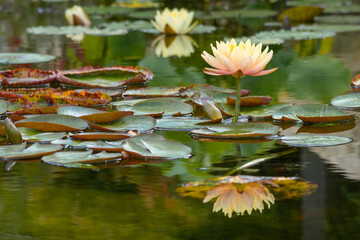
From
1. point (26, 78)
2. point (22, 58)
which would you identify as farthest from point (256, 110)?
point (22, 58)

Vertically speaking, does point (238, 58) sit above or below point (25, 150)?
above

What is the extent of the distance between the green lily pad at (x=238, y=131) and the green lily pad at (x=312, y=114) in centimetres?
17

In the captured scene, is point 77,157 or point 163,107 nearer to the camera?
point 77,157

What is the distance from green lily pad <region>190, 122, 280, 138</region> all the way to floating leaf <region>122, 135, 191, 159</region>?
0.47 ft

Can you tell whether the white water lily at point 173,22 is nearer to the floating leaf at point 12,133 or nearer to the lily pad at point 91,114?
the lily pad at point 91,114

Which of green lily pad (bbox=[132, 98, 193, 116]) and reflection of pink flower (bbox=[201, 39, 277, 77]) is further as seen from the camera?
green lily pad (bbox=[132, 98, 193, 116])

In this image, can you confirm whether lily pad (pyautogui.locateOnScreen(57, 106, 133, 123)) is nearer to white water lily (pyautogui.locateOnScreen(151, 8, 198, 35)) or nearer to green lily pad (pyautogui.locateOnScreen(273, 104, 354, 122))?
green lily pad (pyautogui.locateOnScreen(273, 104, 354, 122))

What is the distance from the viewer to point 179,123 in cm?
188

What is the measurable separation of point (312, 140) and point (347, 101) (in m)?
0.56

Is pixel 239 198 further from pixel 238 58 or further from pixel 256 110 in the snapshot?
pixel 256 110

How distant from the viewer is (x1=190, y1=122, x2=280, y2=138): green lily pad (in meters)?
1.71

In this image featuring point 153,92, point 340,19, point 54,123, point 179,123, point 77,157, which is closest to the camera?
point 77,157

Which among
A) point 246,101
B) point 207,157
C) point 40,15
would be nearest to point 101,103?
point 246,101

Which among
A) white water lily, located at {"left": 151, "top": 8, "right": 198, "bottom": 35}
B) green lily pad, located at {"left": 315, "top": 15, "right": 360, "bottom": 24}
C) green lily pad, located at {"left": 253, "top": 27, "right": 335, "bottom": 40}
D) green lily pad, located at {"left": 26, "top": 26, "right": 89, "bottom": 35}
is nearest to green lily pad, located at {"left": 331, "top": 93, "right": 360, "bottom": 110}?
green lily pad, located at {"left": 253, "top": 27, "right": 335, "bottom": 40}
